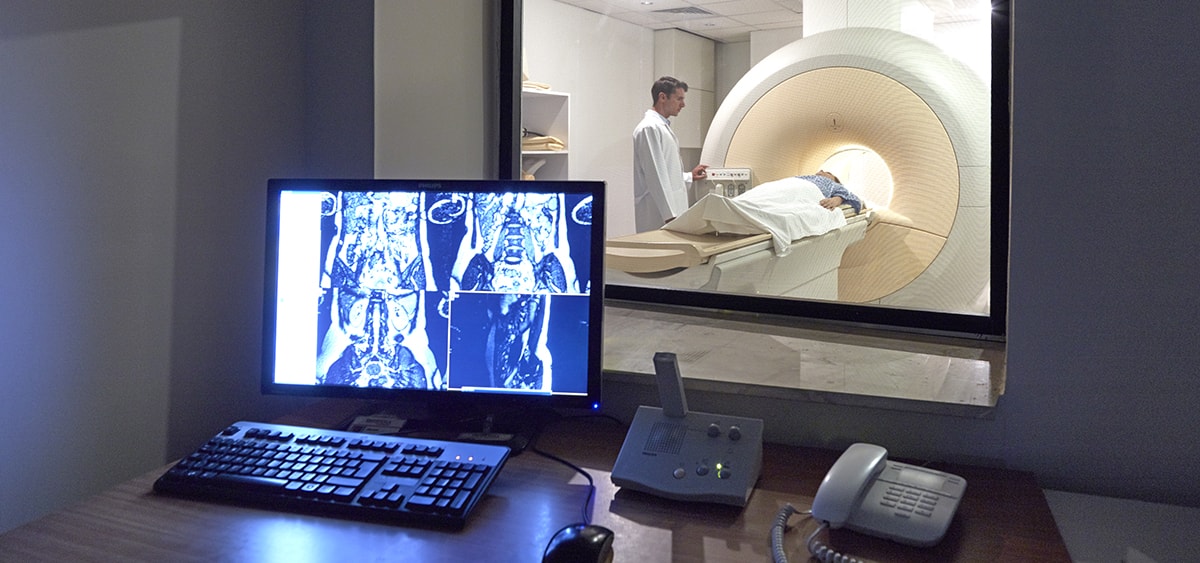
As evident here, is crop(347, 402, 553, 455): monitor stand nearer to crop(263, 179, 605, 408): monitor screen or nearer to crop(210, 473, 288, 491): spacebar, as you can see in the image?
crop(263, 179, 605, 408): monitor screen

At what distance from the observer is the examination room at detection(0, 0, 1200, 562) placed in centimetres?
118

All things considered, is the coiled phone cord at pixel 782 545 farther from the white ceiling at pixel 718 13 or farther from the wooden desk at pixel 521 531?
the white ceiling at pixel 718 13

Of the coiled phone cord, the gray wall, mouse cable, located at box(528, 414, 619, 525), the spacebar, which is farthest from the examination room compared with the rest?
the spacebar

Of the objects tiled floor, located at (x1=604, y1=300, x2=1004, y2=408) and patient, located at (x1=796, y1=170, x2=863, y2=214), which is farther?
patient, located at (x1=796, y1=170, x2=863, y2=214)

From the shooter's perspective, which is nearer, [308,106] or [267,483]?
[267,483]

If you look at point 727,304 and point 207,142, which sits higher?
point 207,142

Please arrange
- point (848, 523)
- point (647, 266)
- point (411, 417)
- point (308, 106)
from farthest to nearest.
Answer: point (647, 266)
point (308, 106)
point (411, 417)
point (848, 523)

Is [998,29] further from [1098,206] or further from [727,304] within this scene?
[727,304]

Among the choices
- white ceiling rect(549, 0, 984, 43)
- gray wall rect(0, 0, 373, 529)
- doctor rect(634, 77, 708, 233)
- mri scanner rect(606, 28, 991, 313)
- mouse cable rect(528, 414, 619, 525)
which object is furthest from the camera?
doctor rect(634, 77, 708, 233)

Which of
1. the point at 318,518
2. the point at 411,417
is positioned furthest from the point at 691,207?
the point at 318,518

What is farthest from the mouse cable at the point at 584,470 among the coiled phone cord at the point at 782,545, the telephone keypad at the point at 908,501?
the telephone keypad at the point at 908,501

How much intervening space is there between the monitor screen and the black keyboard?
142 mm

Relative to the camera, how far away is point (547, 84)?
1.94 m

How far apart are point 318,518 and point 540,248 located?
0.49m
